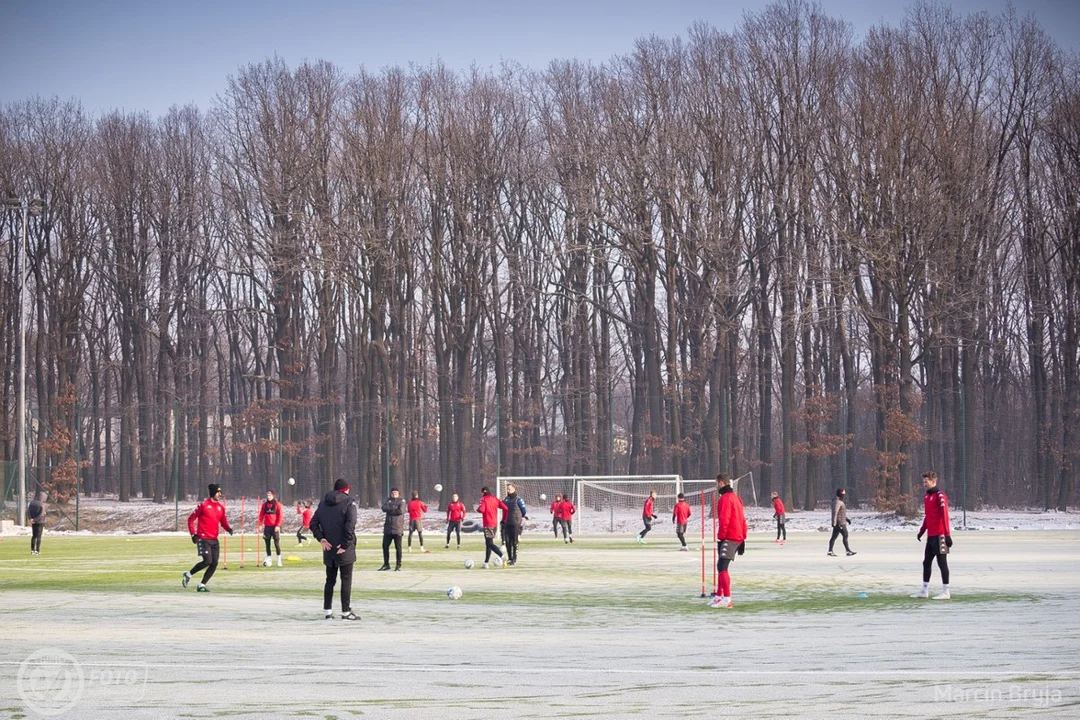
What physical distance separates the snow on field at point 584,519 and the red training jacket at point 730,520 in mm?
28497

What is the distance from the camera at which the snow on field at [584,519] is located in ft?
154

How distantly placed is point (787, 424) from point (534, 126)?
1889 cm

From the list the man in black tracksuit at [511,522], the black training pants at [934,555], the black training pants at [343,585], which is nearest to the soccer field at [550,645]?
the black training pants at [343,585]

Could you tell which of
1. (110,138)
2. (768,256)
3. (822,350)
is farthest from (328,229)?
(822,350)

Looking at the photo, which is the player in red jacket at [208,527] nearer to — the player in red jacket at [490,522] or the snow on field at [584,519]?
the player in red jacket at [490,522]

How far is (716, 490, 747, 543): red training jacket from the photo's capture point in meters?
18.1

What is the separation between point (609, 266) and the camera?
211 ft

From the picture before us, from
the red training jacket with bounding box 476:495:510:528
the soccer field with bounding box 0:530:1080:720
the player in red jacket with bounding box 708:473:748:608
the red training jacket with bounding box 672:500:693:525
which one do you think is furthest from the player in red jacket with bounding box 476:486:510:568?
the player in red jacket with bounding box 708:473:748:608

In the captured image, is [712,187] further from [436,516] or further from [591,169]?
[436,516]

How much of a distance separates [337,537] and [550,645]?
4121 mm

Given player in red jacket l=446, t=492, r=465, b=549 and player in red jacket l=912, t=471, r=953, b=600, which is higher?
player in red jacket l=912, t=471, r=953, b=600

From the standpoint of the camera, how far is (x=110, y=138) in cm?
6638

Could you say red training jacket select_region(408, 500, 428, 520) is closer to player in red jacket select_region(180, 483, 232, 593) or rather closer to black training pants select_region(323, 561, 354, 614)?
player in red jacket select_region(180, 483, 232, 593)

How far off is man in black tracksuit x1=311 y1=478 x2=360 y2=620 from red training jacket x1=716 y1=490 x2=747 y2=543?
5240 millimetres
